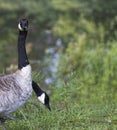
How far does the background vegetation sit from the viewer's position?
22.0 ft

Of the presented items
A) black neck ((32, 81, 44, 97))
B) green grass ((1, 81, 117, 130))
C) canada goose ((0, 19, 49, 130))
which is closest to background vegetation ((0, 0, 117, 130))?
green grass ((1, 81, 117, 130))

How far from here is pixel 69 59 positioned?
12.8 meters

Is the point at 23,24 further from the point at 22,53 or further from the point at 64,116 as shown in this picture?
the point at 64,116

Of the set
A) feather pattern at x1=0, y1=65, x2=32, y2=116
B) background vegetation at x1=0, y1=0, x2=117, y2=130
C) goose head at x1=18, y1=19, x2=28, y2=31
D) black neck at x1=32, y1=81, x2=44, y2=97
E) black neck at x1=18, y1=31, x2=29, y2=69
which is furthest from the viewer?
background vegetation at x1=0, y1=0, x2=117, y2=130

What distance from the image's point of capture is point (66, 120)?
664cm

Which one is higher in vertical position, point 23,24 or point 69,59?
point 23,24

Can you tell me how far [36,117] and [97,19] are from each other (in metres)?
13.1

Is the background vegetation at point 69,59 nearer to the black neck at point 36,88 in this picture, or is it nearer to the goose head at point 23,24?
the black neck at point 36,88

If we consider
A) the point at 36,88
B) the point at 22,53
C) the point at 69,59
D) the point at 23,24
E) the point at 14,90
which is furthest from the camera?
the point at 69,59

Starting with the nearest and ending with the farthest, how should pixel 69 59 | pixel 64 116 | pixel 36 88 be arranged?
pixel 36 88
pixel 64 116
pixel 69 59

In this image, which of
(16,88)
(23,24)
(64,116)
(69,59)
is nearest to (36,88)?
(64,116)

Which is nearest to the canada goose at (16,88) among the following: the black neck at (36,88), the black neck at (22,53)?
the black neck at (22,53)

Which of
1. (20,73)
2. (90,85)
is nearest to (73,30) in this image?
(90,85)

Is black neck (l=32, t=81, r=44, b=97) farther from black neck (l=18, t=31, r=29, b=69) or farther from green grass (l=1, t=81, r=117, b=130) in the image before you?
black neck (l=18, t=31, r=29, b=69)
